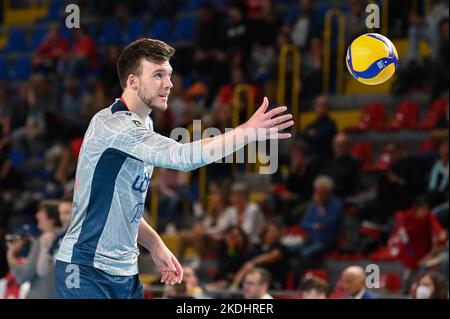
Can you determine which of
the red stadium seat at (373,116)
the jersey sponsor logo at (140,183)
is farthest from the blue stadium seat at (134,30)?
the jersey sponsor logo at (140,183)

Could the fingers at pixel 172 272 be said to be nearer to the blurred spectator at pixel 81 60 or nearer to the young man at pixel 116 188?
the young man at pixel 116 188

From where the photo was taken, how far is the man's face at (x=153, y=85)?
6051 mm

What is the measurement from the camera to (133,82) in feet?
20.0

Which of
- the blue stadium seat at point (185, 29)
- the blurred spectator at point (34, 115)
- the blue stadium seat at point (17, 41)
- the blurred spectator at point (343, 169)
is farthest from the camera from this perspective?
the blue stadium seat at point (17, 41)

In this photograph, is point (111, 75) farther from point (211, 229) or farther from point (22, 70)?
point (211, 229)

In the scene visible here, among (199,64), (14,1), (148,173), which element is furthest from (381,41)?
(14,1)

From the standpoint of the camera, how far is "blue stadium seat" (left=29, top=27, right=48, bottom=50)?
2248 cm

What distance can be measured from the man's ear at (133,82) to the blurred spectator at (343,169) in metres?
8.46

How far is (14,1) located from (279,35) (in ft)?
33.2

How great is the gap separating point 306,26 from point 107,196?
1183 centimetres

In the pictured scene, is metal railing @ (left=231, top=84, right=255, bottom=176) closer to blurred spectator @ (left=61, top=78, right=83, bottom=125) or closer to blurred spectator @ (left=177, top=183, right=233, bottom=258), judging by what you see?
blurred spectator @ (left=177, top=183, right=233, bottom=258)
